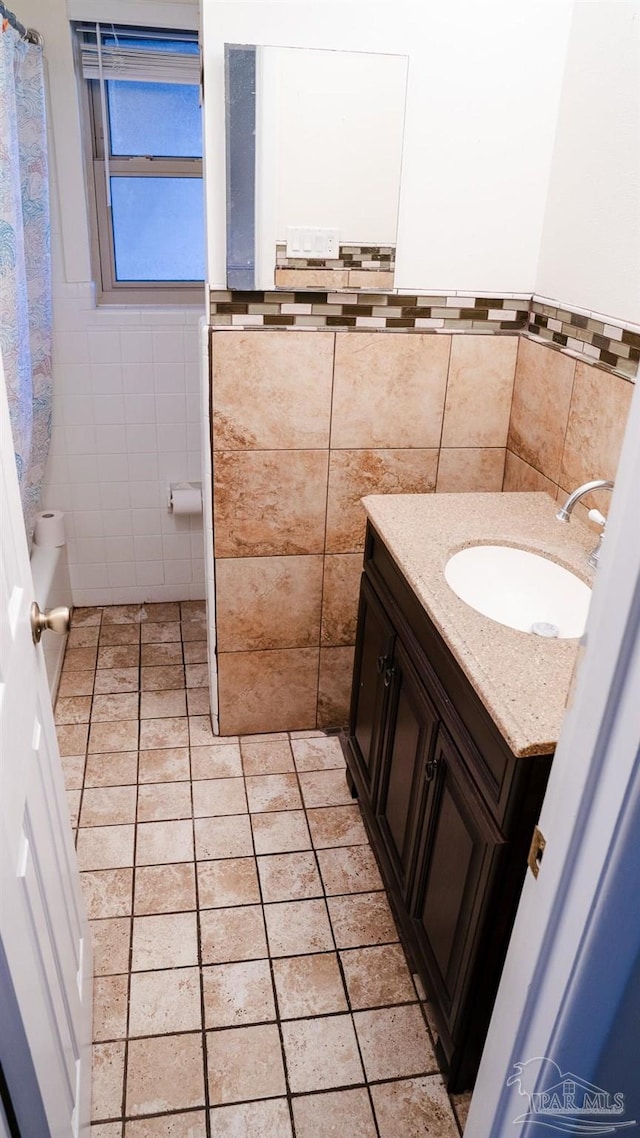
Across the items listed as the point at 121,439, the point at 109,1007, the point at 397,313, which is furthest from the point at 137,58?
the point at 109,1007

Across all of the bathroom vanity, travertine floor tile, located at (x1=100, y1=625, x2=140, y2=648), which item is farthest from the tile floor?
travertine floor tile, located at (x1=100, y1=625, x2=140, y2=648)

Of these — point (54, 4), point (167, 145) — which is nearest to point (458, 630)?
point (167, 145)

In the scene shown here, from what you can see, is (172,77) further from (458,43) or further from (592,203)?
(592,203)

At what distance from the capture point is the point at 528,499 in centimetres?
204

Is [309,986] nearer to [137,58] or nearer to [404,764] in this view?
[404,764]

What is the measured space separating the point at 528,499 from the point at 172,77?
186 cm

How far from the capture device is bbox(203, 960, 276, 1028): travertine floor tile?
172cm

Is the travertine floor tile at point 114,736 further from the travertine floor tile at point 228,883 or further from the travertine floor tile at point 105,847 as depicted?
the travertine floor tile at point 228,883

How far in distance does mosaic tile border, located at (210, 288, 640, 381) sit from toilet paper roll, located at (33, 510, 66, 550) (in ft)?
4.14

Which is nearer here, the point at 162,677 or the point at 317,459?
the point at 317,459

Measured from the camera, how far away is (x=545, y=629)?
1.60 m

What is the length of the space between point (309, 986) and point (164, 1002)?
317mm

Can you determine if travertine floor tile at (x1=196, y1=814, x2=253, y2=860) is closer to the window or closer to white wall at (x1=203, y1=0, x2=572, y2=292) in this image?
white wall at (x1=203, y1=0, x2=572, y2=292)

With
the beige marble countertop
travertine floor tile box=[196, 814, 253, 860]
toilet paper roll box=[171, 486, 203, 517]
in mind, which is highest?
the beige marble countertop
